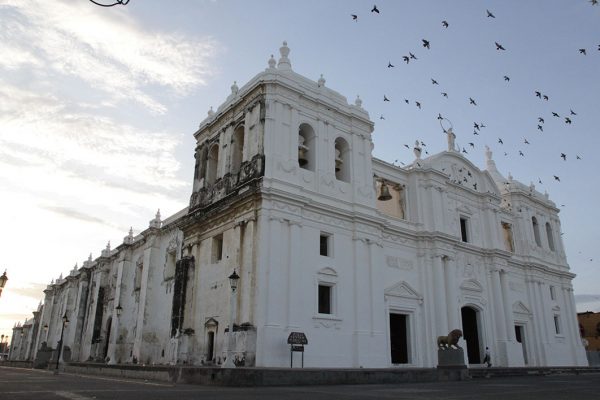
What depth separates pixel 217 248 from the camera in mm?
23312

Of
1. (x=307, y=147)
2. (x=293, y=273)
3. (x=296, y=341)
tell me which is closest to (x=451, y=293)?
(x=293, y=273)

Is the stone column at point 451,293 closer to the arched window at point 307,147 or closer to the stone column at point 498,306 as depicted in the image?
the stone column at point 498,306

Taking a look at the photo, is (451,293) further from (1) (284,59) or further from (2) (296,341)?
(1) (284,59)

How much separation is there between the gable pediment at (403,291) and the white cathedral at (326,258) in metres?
0.09

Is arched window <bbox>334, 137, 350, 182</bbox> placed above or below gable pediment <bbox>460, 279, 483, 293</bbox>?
above

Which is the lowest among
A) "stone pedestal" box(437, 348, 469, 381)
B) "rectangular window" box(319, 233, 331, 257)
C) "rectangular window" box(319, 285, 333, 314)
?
"stone pedestal" box(437, 348, 469, 381)

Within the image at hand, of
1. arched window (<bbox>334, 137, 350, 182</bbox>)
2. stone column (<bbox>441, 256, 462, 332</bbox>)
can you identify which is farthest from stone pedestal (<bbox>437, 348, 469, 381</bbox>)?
arched window (<bbox>334, 137, 350, 182</bbox>)

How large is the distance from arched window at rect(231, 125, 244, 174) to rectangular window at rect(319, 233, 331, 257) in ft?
18.3

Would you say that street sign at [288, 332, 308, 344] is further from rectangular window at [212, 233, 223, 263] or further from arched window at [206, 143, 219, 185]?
arched window at [206, 143, 219, 185]

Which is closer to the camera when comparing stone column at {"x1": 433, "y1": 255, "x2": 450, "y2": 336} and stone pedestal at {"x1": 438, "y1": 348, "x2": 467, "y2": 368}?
stone pedestal at {"x1": 438, "y1": 348, "x2": 467, "y2": 368}

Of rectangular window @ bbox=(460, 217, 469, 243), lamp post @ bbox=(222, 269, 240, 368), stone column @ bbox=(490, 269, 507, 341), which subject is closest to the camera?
lamp post @ bbox=(222, 269, 240, 368)

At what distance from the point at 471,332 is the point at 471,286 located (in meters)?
2.67

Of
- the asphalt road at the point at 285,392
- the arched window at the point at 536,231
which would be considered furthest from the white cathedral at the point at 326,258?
the asphalt road at the point at 285,392

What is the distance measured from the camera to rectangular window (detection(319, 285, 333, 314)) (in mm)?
20547
